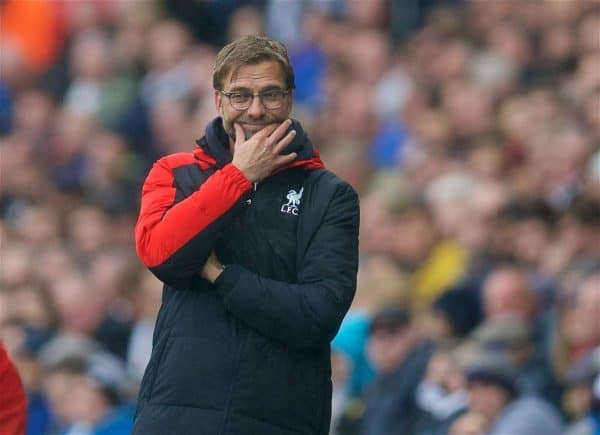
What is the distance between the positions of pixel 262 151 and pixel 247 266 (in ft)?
1.05

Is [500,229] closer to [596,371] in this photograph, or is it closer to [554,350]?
[554,350]

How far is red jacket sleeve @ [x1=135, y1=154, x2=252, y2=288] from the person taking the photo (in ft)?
15.7

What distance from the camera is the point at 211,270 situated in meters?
4.84

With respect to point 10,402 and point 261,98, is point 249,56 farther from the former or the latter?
point 10,402

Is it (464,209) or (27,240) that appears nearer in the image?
(464,209)

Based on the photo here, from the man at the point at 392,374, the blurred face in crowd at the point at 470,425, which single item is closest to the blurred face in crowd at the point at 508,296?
the man at the point at 392,374

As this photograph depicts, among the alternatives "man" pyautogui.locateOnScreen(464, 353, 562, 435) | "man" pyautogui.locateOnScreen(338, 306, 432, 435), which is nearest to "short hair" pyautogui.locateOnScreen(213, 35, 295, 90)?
"man" pyautogui.locateOnScreen(464, 353, 562, 435)

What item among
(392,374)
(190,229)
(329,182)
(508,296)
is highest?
(329,182)

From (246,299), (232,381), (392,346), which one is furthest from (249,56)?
(392,346)

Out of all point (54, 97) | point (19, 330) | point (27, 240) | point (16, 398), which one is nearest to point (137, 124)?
point (54, 97)

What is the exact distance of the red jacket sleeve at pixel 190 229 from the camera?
478cm

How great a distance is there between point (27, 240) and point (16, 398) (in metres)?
8.11

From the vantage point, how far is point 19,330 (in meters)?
11.0

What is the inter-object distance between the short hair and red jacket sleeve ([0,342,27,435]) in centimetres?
107
